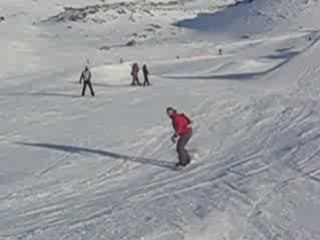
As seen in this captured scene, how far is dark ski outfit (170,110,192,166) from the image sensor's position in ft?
48.6

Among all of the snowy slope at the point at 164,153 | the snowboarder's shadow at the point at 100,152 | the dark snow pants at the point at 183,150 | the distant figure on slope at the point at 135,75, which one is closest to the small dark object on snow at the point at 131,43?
the snowy slope at the point at 164,153

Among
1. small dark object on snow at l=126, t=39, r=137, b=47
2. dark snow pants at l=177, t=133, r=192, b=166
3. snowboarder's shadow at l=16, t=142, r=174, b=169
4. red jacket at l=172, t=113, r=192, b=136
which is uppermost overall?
small dark object on snow at l=126, t=39, r=137, b=47

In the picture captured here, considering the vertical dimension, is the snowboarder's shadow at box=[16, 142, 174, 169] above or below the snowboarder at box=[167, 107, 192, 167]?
below

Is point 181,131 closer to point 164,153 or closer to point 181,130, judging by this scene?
point 181,130

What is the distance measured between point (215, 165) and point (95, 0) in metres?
87.1

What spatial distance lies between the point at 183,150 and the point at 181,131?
424 mm

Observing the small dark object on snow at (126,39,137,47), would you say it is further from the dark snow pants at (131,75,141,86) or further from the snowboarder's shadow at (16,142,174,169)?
the snowboarder's shadow at (16,142,174,169)

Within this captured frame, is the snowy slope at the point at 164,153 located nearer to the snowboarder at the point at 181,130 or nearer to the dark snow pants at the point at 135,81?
the snowboarder at the point at 181,130

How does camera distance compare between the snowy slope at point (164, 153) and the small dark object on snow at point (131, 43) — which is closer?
the snowy slope at point (164, 153)

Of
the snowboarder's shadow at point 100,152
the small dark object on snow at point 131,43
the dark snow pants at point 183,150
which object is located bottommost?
the snowboarder's shadow at point 100,152

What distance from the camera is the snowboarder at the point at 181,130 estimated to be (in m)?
14.8

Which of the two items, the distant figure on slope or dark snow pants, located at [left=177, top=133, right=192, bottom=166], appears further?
the distant figure on slope

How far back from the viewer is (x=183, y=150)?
49.5 ft

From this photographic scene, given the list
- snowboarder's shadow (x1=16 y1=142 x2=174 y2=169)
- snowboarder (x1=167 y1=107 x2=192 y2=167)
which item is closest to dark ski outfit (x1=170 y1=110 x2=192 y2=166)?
snowboarder (x1=167 y1=107 x2=192 y2=167)
